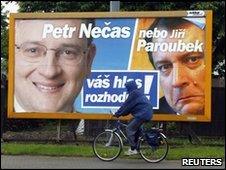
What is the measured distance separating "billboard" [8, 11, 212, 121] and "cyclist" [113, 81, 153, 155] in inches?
89.0

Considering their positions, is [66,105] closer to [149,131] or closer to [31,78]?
[31,78]

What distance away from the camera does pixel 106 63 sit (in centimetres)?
1502

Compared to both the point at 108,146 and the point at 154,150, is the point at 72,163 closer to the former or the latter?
the point at 108,146

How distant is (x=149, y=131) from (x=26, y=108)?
4374 millimetres

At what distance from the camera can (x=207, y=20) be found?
14.6m

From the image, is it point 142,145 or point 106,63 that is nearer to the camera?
point 142,145

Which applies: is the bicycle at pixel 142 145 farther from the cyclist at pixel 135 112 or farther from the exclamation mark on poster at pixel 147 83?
the exclamation mark on poster at pixel 147 83

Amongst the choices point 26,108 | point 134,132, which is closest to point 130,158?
point 134,132

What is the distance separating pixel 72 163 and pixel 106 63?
13.3 feet

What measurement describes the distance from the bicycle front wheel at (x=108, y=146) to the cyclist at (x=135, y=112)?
0.28 m
